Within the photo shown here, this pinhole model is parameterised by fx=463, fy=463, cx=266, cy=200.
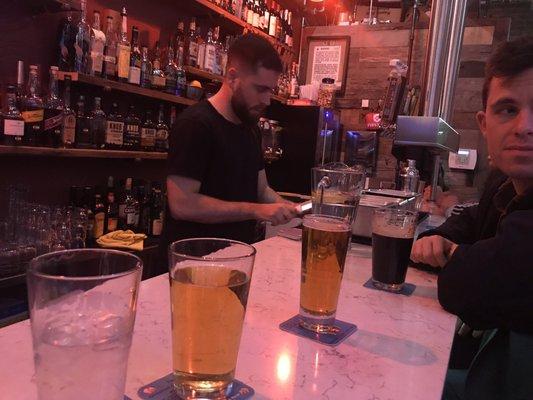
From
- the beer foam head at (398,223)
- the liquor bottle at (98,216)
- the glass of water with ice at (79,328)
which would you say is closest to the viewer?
the glass of water with ice at (79,328)

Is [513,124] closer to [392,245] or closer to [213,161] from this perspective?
[392,245]

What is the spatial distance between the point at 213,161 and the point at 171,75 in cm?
97

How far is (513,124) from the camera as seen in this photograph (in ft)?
3.55

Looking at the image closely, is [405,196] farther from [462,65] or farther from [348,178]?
[462,65]

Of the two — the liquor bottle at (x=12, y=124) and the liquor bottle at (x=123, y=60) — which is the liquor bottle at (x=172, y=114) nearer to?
the liquor bottle at (x=123, y=60)

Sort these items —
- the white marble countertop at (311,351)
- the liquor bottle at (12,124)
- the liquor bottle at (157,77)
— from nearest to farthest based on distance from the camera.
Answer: the white marble countertop at (311,351) → the liquor bottle at (12,124) → the liquor bottle at (157,77)

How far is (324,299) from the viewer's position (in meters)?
0.74

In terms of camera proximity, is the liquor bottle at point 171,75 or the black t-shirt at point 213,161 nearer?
the black t-shirt at point 213,161

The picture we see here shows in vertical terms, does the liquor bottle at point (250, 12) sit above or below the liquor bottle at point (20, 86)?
above

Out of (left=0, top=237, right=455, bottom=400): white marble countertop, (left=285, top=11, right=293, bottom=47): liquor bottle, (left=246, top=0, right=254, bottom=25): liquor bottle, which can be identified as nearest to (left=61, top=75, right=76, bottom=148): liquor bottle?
(left=0, top=237, right=455, bottom=400): white marble countertop

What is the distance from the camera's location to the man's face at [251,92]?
7.07 ft

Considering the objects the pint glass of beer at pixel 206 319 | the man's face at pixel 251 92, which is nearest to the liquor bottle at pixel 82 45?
the man's face at pixel 251 92

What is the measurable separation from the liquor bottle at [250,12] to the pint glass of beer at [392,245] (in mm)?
2827

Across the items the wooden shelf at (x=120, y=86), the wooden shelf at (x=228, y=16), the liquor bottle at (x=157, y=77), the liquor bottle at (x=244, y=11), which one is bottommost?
the wooden shelf at (x=120, y=86)
